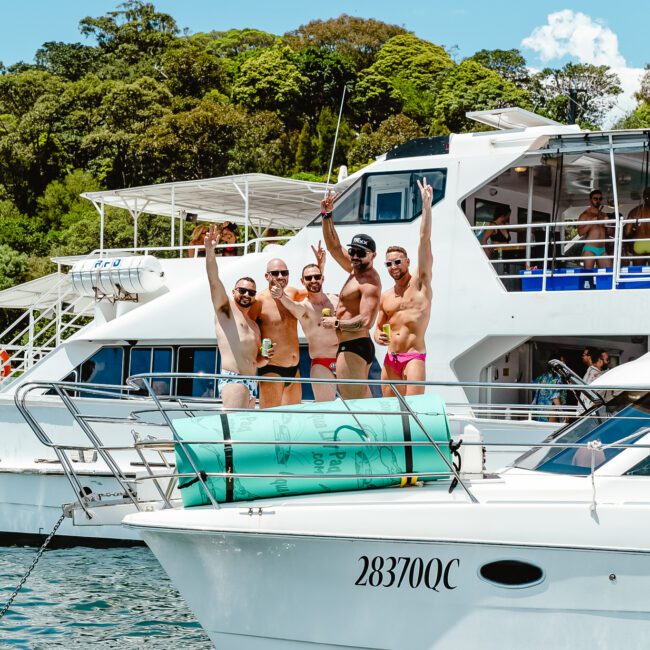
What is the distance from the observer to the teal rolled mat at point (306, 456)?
5.29 m

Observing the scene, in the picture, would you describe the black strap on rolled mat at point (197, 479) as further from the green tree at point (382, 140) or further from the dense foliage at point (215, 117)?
the green tree at point (382, 140)

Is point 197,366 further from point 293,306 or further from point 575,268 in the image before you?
point 575,268

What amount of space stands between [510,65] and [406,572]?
5117 centimetres

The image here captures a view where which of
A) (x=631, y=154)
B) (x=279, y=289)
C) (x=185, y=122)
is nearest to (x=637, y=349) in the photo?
(x=631, y=154)

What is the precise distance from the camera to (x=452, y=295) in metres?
9.77

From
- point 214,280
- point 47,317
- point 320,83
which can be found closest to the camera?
point 214,280

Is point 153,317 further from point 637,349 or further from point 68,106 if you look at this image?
point 68,106

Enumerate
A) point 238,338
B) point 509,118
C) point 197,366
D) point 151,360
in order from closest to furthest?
point 238,338, point 197,366, point 151,360, point 509,118

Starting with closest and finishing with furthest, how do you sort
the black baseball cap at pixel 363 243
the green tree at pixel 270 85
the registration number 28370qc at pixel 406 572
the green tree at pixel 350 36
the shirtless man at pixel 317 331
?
the registration number 28370qc at pixel 406 572, the black baseball cap at pixel 363 243, the shirtless man at pixel 317 331, the green tree at pixel 270 85, the green tree at pixel 350 36

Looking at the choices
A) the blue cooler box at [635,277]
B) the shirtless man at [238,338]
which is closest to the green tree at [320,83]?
the blue cooler box at [635,277]

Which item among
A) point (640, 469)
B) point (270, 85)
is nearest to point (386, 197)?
point (640, 469)

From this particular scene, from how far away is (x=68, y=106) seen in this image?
49656 millimetres

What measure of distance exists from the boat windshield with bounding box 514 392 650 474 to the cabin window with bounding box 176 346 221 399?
5.24 metres

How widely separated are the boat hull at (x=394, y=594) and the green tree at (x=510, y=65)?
50.0 m
